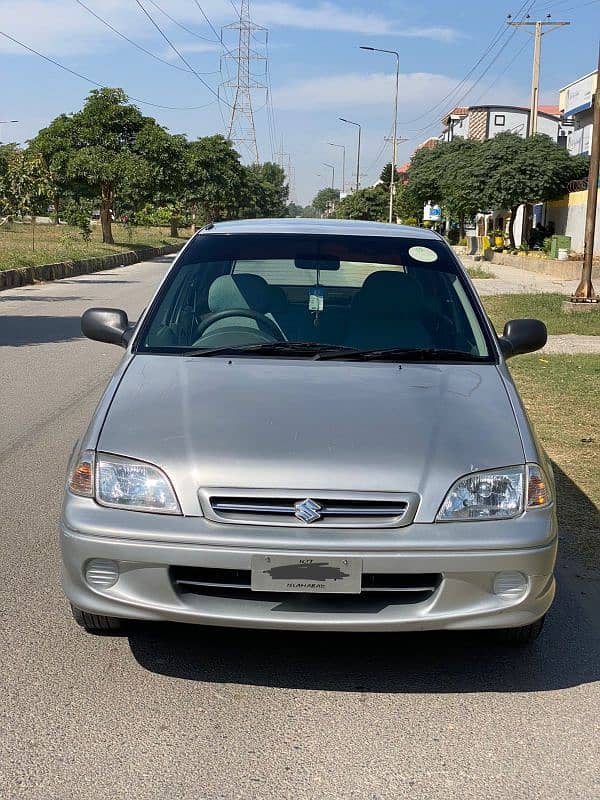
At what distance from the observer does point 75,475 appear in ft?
11.9

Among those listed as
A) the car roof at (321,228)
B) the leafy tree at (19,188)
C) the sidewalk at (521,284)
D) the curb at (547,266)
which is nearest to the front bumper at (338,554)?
the car roof at (321,228)

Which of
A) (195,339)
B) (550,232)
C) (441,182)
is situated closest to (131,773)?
(195,339)

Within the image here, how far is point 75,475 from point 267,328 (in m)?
1.43

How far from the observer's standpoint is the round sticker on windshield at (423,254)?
5.14 meters

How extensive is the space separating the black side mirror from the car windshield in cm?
22

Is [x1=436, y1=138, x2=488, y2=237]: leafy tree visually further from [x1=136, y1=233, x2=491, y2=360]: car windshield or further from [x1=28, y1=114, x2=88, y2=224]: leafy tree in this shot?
[x1=136, y1=233, x2=491, y2=360]: car windshield

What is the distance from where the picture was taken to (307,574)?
3350 mm

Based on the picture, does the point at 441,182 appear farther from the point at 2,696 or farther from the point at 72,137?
the point at 2,696

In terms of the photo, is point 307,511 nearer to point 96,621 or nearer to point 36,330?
point 96,621

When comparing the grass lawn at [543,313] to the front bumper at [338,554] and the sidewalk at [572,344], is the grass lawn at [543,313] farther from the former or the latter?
the front bumper at [338,554]

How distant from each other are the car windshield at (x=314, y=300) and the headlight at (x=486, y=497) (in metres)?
1.05

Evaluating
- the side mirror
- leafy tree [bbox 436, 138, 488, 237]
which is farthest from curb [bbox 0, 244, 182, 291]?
the side mirror

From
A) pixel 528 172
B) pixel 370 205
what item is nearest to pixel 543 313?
pixel 528 172

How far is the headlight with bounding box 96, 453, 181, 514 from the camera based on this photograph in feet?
11.3
